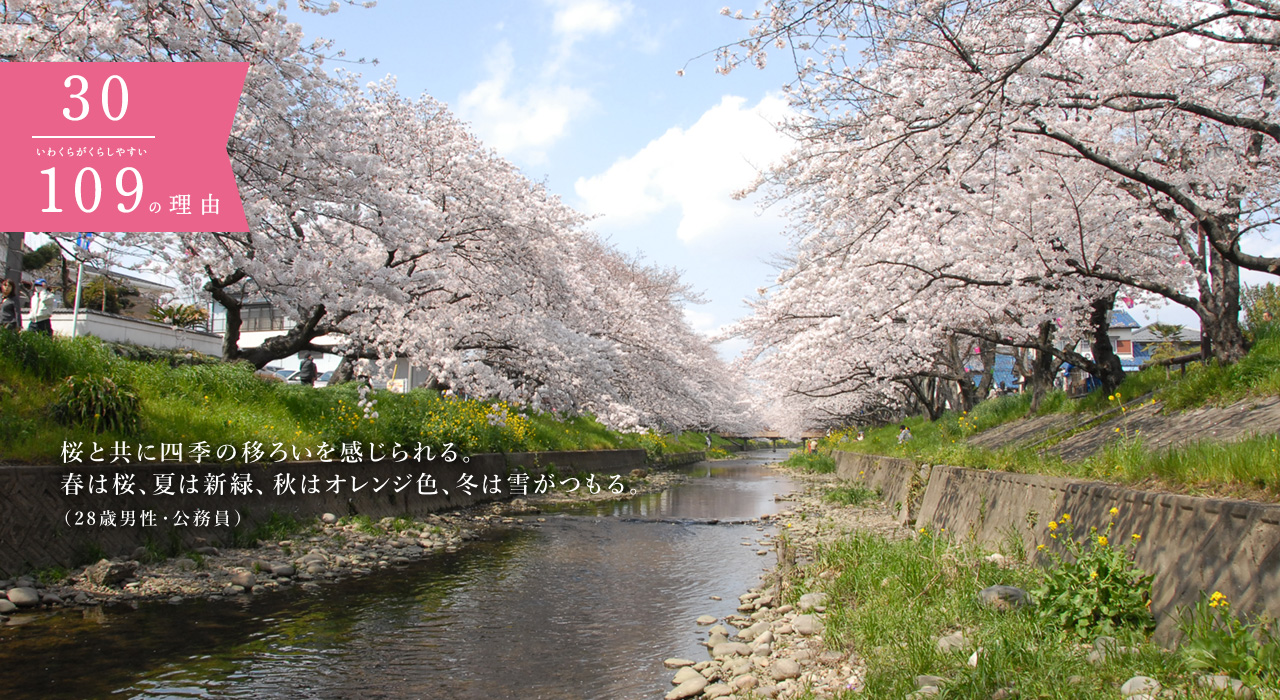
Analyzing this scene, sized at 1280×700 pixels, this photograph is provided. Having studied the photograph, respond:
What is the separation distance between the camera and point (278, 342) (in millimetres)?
13547

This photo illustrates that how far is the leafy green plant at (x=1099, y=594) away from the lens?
4742 millimetres

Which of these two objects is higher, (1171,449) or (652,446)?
(1171,449)

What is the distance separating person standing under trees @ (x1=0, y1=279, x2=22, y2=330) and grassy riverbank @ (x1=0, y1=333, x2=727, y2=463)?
1137 millimetres

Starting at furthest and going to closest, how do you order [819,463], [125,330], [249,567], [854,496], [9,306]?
[819,463] < [125,330] < [854,496] < [9,306] < [249,567]

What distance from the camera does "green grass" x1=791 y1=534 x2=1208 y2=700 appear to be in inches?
160

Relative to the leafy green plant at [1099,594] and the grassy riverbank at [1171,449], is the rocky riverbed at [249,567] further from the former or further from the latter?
the grassy riverbank at [1171,449]

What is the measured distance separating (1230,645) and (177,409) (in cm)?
1127

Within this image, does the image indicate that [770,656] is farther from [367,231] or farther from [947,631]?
[367,231]

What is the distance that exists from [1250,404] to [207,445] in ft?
40.9

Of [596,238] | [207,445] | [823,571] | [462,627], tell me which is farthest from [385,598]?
[596,238]

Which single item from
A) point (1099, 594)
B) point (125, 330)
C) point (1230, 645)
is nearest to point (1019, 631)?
point (1099, 594)

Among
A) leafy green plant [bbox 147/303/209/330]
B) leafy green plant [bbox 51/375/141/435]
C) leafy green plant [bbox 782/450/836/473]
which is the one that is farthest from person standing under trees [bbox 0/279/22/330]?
leafy green plant [bbox 782/450/836/473]

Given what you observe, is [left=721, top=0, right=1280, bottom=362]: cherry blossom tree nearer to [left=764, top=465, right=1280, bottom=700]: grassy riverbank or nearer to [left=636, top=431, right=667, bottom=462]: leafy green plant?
[left=764, top=465, right=1280, bottom=700]: grassy riverbank

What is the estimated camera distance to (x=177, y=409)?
1030cm
